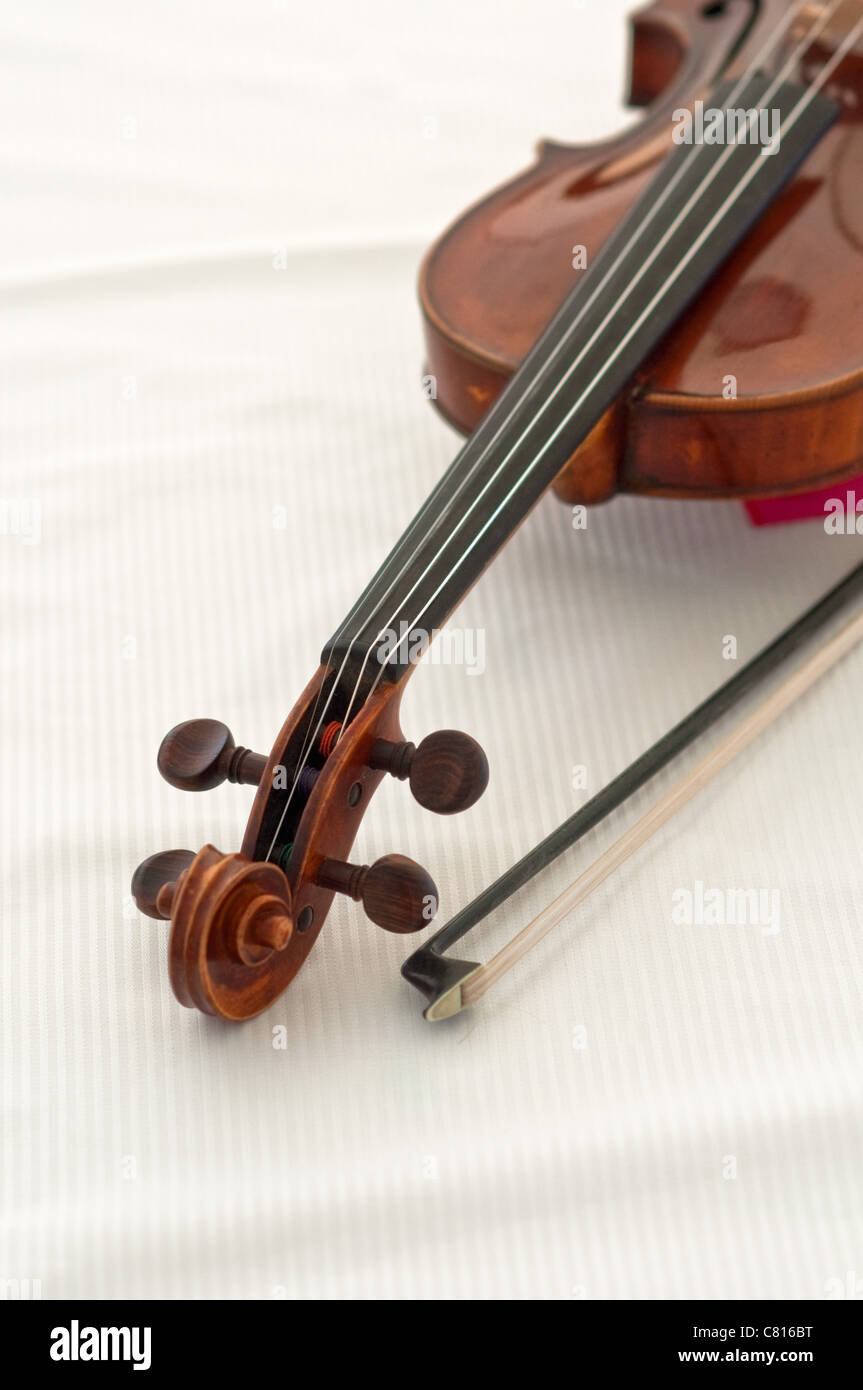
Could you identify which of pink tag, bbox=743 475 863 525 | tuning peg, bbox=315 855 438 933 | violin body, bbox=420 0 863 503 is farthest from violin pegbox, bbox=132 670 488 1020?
pink tag, bbox=743 475 863 525

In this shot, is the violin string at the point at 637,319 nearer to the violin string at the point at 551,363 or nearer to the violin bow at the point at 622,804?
the violin string at the point at 551,363

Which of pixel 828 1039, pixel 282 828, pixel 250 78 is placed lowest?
pixel 828 1039

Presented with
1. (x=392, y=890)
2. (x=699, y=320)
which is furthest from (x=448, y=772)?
(x=699, y=320)

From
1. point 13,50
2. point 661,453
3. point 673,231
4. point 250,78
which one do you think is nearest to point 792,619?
point 661,453

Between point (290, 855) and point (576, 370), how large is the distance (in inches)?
17.5

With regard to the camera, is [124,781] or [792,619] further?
[792,619]

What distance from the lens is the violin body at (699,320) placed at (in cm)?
110

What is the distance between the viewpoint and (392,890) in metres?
0.86

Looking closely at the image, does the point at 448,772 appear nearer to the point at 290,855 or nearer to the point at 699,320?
the point at 290,855

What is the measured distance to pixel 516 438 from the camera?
1.06 meters

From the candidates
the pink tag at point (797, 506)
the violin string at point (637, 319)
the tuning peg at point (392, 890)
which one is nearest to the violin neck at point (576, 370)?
the violin string at point (637, 319)

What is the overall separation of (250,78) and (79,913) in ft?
4.44
